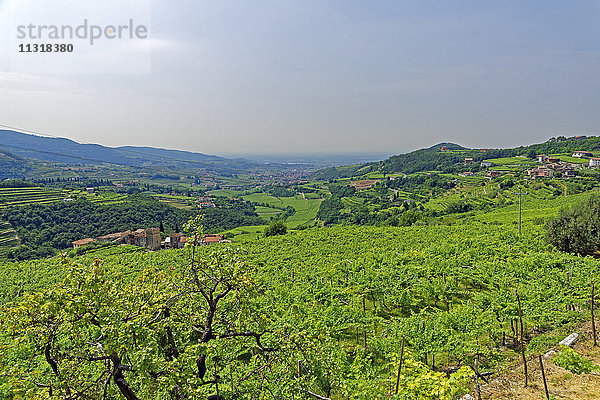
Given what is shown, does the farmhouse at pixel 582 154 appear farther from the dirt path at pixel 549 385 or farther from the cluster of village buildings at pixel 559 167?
the dirt path at pixel 549 385

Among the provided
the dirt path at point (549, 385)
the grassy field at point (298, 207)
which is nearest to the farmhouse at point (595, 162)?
the grassy field at point (298, 207)

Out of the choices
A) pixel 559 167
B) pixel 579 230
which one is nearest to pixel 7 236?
pixel 579 230

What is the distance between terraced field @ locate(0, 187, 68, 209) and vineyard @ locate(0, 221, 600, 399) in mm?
96384

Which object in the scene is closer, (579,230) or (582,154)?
(579,230)

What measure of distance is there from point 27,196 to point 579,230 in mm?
137522

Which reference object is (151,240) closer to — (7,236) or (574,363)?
(7,236)

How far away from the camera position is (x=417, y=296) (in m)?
15.3

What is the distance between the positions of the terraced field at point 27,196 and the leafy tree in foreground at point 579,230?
124991 mm

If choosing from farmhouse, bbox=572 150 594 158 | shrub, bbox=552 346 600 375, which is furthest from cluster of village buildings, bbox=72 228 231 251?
farmhouse, bbox=572 150 594 158

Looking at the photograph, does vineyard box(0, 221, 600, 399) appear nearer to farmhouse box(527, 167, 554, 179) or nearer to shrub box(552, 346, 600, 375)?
shrub box(552, 346, 600, 375)

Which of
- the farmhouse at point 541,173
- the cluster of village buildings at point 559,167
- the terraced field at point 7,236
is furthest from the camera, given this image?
the farmhouse at point 541,173

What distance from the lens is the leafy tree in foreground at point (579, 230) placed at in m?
20.9

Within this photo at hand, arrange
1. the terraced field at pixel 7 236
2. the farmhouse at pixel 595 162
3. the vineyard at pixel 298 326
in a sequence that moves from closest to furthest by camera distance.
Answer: the vineyard at pixel 298 326 < the terraced field at pixel 7 236 < the farmhouse at pixel 595 162

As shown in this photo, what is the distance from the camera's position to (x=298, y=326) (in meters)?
10.5
